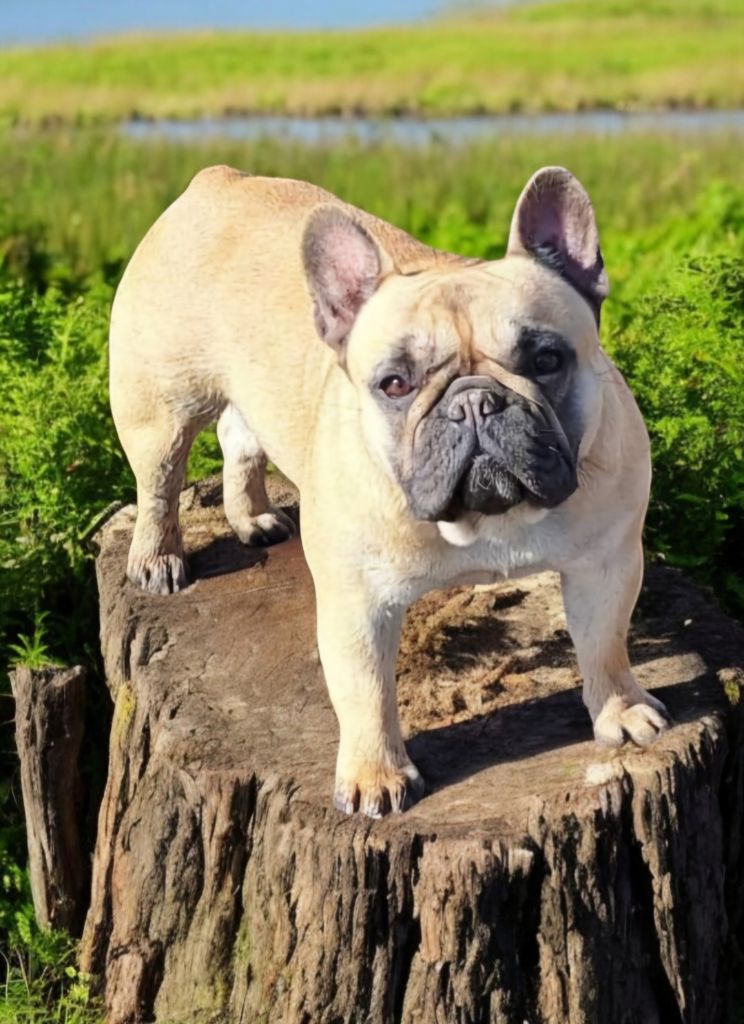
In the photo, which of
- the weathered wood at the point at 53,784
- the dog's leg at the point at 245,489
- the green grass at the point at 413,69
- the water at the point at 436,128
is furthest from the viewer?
the green grass at the point at 413,69

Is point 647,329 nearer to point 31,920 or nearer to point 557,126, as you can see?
point 31,920

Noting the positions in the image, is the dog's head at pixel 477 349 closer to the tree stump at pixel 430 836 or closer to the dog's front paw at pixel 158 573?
the tree stump at pixel 430 836

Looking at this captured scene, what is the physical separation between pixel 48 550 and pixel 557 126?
1179 centimetres

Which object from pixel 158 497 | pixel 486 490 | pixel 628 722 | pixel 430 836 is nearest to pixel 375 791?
pixel 430 836

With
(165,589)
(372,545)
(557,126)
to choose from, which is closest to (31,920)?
(165,589)

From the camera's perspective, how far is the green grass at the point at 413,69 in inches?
810

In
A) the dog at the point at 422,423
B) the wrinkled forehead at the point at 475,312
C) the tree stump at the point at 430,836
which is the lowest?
the tree stump at the point at 430,836

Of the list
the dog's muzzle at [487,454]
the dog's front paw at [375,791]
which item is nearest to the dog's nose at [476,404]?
the dog's muzzle at [487,454]

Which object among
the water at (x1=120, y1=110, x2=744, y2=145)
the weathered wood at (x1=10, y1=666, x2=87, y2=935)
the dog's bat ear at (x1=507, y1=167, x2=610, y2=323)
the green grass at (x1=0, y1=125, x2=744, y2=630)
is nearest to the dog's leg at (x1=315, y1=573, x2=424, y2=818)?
the dog's bat ear at (x1=507, y1=167, x2=610, y2=323)

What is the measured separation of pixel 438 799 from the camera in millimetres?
3281

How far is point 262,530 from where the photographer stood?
15.0 ft

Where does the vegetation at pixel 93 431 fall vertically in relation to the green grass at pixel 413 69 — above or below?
above

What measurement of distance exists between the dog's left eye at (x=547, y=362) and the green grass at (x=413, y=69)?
1528cm

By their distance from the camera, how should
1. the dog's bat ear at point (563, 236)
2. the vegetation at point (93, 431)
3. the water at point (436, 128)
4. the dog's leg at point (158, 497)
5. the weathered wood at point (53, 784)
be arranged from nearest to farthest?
the dog's bat ear at point (563, 236)
the weathered wood at point (53, 784)
the dog's leg at point (158, 497)
the vegetation at point (93, 431)
the water at point (436, 128)
